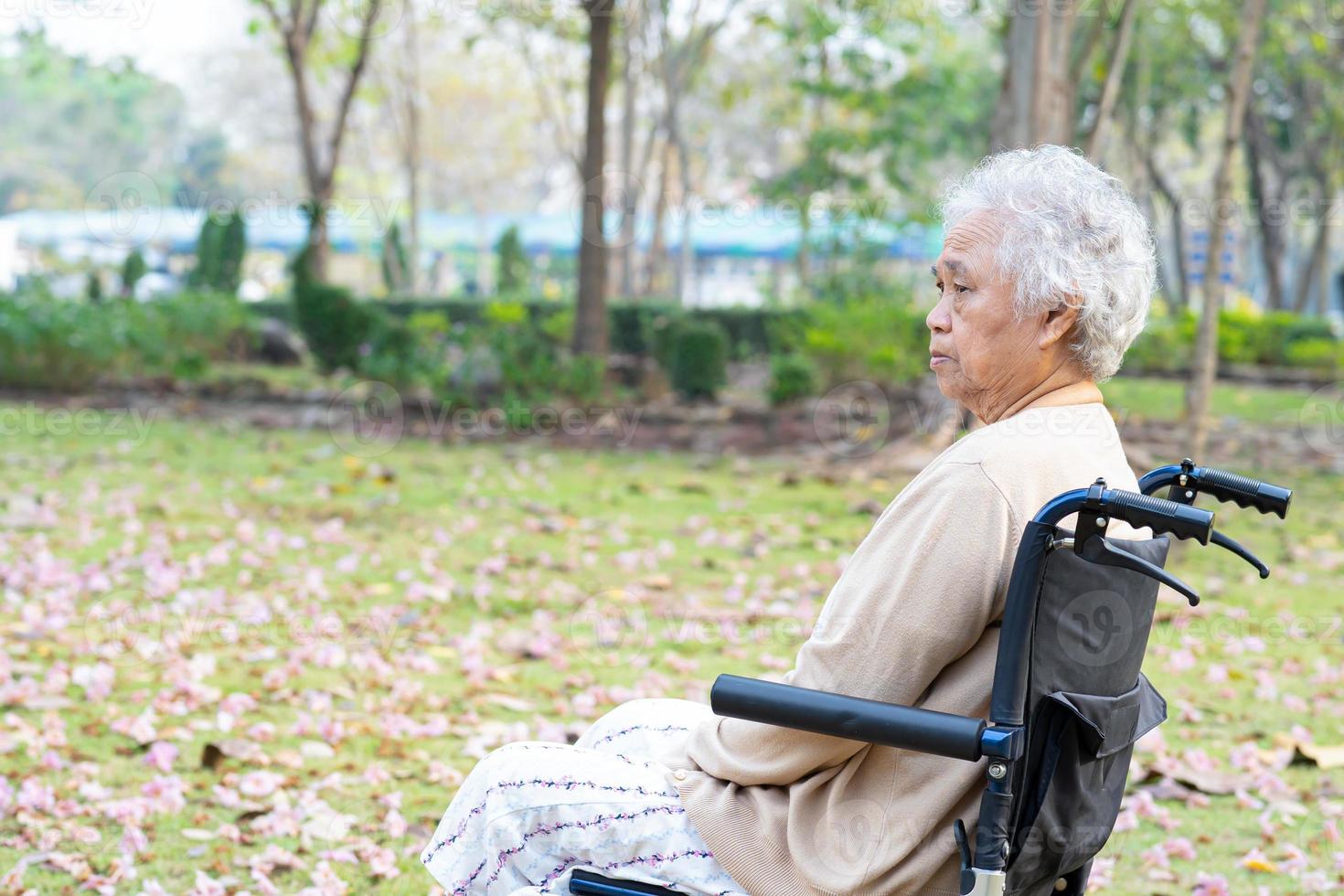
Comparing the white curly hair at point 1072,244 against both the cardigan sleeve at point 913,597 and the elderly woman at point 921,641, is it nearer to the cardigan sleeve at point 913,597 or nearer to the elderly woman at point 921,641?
the elderly woman at point 921,641

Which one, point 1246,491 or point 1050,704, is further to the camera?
point 1246,491

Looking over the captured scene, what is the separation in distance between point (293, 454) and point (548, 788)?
7.57 m

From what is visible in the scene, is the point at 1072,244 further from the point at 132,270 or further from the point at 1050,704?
the point at 132,270

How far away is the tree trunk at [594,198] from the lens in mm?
10688

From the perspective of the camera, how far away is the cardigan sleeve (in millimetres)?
1677

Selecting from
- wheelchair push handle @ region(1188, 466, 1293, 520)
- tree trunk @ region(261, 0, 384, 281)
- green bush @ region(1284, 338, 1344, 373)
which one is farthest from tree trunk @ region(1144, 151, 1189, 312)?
wheelchair push handle @ region(1188, 466, 1293, 520)

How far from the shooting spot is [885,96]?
49.9 feet

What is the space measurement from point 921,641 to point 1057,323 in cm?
50

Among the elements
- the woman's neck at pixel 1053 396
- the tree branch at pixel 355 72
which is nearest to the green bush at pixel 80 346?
the tree branch at pixel 355 72

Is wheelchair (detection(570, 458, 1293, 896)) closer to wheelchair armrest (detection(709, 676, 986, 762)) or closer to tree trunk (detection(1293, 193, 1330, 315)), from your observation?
wheelchair armrest (detection(709, 676, 986, 762))

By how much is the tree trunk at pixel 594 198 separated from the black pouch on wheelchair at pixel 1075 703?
946 centimetres

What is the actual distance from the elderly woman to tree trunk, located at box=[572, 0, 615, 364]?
30.0 ft

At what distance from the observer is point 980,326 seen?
1.88 m

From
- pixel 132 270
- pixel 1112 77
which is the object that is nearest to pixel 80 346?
pixel 1112 77
